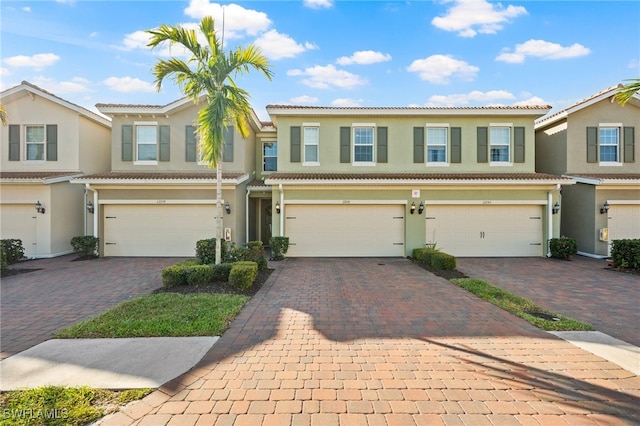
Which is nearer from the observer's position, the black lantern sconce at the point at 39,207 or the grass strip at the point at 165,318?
the grass strip at the point at 165,318

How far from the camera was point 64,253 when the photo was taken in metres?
12.5

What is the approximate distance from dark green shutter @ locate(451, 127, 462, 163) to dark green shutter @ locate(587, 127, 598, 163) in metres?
5.44

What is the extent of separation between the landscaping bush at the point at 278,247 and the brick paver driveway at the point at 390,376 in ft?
19.1

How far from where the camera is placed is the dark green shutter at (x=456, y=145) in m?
12.8

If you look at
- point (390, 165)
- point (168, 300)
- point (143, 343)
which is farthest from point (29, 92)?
point (390, 165)

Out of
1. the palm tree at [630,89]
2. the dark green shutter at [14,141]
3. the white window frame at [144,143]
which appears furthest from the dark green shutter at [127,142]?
the palm tree at [630,89]

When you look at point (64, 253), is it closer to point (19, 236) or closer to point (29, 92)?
point (19, 236)

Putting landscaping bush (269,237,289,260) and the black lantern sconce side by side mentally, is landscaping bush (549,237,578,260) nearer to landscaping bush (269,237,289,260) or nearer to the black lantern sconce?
landscaping bush (269,237,289,260)

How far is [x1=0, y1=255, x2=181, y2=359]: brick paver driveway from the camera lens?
189 inches

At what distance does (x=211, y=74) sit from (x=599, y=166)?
1567cm

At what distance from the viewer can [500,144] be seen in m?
12.8

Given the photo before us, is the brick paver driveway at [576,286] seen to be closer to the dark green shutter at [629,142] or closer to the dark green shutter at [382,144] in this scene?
the dark green shutter at [629,142]

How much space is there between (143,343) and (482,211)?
12213 mm

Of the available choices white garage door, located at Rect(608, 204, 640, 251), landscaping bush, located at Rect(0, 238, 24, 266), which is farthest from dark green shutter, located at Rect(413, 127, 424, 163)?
landscaping bush, located at Rect(0, 238, 24, 266)
